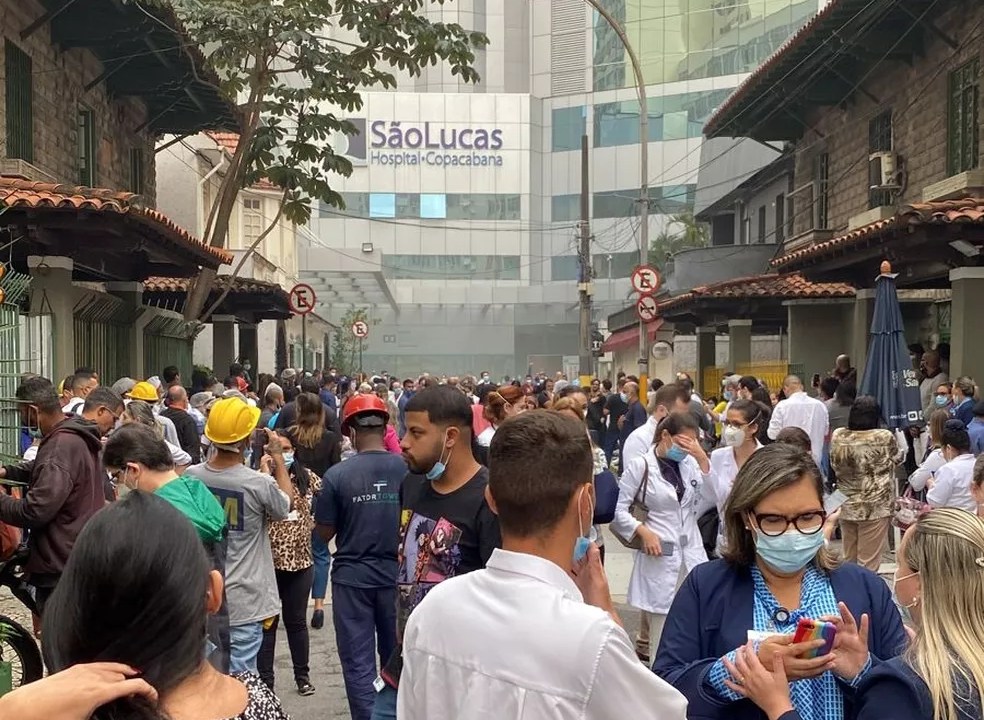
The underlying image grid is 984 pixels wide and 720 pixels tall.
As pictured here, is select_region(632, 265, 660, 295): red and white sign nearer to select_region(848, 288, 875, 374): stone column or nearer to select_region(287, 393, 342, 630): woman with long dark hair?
select_region(848, 288, 875, 374): stone column

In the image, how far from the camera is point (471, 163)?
200 feet

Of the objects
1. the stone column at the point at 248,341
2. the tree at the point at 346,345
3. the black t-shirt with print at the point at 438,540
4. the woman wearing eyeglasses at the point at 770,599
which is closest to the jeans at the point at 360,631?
the black t-shirt with print at the point at 438,540

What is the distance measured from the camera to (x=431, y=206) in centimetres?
6153

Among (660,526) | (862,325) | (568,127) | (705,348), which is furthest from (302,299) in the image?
(568,127)

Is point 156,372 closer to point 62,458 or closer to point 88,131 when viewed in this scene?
point 88,131

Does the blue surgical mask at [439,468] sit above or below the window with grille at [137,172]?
below

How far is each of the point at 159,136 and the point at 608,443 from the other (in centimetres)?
1107

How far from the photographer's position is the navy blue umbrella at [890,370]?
10.9 m

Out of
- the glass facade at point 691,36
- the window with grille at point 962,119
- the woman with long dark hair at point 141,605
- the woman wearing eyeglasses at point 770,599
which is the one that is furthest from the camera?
the glass facade at point 691,36

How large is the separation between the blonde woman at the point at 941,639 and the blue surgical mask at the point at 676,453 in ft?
11.8

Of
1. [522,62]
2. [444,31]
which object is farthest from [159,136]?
[522,62]

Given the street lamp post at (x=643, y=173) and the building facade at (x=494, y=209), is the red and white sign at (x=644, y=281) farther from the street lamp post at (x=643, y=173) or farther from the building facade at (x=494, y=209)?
the building facade at (x=494, y=209)

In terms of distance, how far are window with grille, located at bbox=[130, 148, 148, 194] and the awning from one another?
555 inches

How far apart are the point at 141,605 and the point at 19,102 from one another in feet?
44.5
